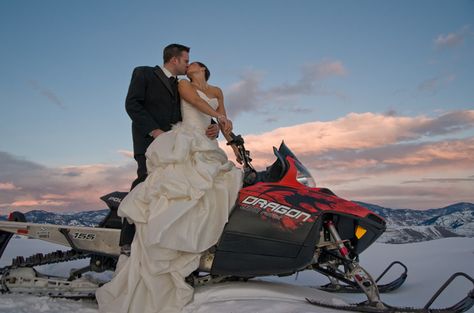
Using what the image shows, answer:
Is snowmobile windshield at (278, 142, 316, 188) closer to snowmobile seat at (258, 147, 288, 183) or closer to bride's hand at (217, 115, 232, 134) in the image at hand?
snowmobile seat at (258, 147, 288, 183)

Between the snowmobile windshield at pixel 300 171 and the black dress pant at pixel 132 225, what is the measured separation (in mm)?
1242

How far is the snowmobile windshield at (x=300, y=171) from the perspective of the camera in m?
3.26

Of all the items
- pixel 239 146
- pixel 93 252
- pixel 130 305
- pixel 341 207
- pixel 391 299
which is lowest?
pixel 391 299

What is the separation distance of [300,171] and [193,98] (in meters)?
1.13

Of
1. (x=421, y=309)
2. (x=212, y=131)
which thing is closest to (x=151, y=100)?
(x=212, y=131)

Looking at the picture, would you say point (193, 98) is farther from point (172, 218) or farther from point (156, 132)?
point (172, 218)

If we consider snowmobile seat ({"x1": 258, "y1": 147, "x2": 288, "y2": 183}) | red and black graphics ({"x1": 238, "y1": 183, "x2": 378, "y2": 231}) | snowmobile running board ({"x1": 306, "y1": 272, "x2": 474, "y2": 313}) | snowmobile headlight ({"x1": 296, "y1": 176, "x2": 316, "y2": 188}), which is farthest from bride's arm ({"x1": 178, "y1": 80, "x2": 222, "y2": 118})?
snowmobile running board ({"x1": 306, "y1": 272, "x2": 474, "y2": 313})

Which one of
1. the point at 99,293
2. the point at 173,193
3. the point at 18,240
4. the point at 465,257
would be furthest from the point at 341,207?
the point at 18,240

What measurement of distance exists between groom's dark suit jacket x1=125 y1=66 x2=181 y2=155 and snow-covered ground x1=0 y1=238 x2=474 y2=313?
1.47 metres

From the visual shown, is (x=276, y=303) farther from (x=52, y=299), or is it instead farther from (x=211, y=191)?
(x=52, y=299)

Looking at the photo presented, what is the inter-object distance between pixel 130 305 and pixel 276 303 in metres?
1.12

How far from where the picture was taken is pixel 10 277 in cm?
375

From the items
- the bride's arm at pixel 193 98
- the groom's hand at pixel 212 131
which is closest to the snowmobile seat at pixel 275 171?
the groom's hand at pixel 212 131

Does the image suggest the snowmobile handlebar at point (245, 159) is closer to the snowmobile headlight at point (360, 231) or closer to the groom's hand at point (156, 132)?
the groom's hand at point (156, 132)
